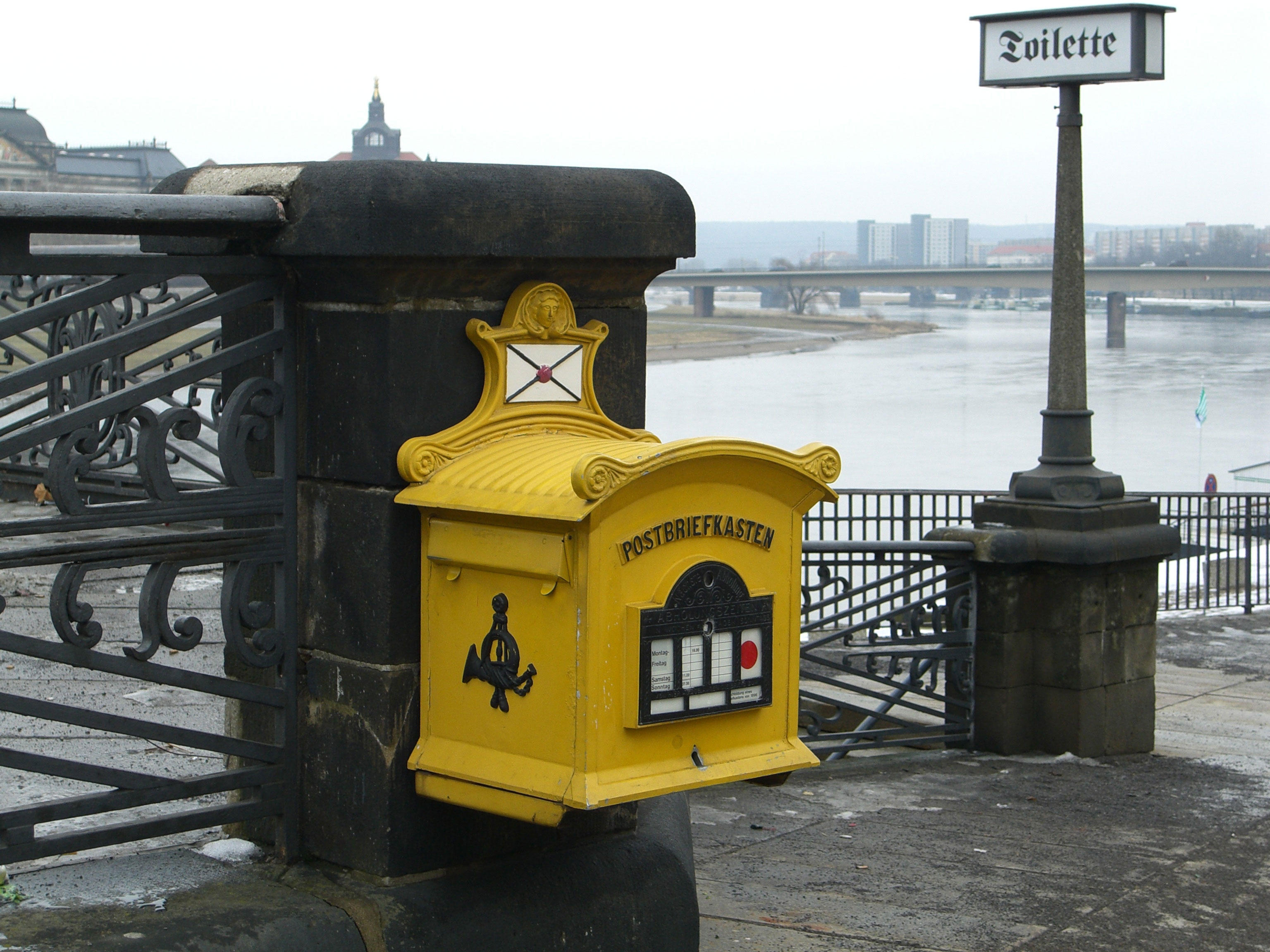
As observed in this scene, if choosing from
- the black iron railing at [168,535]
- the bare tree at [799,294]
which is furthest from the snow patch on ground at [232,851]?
the bare tree at [799,294]

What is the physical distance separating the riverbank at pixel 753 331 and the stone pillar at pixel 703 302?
0.59 m

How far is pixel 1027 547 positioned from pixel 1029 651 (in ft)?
1.72

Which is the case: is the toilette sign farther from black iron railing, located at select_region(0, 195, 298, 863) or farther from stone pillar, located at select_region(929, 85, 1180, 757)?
black iron railing, located at select_region(0, 195, 298, 863)

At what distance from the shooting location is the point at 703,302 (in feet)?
456

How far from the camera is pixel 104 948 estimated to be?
9.30ft

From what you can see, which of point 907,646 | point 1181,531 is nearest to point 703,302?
point 1181,531

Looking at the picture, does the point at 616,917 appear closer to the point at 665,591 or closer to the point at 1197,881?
the point at 665,591

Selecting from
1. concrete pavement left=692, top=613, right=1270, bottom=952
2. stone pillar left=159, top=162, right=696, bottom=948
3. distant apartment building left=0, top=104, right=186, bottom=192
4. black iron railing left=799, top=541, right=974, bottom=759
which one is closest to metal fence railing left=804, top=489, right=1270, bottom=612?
black iron railing left=799, top=541, right=974, bottom=759

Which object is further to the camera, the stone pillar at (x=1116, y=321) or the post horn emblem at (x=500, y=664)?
the stone pillar at (x=1116, y=321)

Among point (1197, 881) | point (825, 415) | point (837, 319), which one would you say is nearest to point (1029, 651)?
point (1197, 881)

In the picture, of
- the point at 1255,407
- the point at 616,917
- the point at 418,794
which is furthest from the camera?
the point at 1255,407

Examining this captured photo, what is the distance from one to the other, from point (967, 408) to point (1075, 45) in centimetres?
6258

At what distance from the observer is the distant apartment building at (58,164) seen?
11262 cm

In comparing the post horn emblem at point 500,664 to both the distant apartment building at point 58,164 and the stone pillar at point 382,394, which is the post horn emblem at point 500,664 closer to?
the stone pillar at point 382,394
